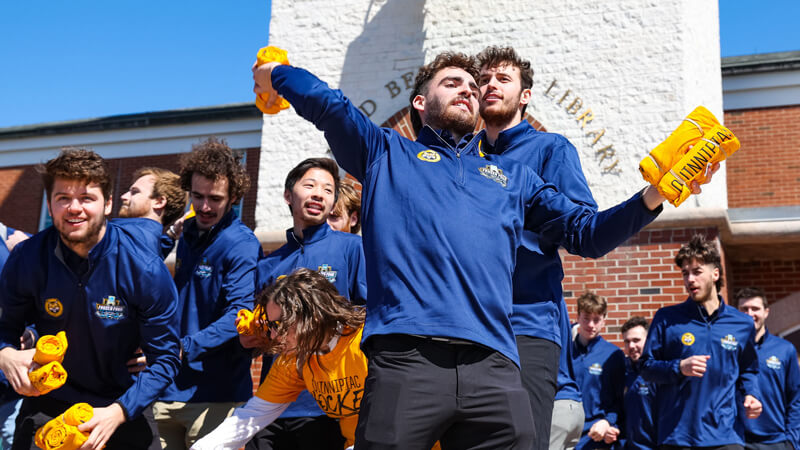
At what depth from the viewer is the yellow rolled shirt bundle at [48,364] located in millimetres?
3344

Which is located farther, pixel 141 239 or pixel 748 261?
pixel 748 261

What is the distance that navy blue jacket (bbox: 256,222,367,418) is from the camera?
14.0ft

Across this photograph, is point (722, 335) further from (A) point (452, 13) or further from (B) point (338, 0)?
(B) point (338, 0)

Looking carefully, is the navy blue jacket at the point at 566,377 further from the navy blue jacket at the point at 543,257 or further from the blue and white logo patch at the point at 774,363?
the blue and white logo patch at the point at 774,363

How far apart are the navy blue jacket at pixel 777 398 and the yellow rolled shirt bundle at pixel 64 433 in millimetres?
5761

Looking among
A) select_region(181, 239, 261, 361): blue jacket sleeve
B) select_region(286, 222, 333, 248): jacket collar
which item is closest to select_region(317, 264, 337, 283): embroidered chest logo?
select_region(286, 222, 333, 248): jacket collar

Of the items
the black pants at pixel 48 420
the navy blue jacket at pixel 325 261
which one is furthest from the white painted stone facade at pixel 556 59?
the black pants at pixel 48 420

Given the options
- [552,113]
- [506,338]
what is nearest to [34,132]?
[552,113]

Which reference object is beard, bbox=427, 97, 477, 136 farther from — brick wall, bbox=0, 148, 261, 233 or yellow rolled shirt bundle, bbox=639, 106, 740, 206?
brick wall, bbox=0, 148, 261, 233

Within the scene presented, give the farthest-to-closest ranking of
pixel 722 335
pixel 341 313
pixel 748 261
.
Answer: pixel 748 261 < pixel 722 335 < pixel 341 313

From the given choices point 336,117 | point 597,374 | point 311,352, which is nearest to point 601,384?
point 597,374

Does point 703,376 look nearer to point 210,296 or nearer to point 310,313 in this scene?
point 210,296

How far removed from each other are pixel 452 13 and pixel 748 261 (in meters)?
5.30

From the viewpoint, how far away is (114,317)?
370 cm
